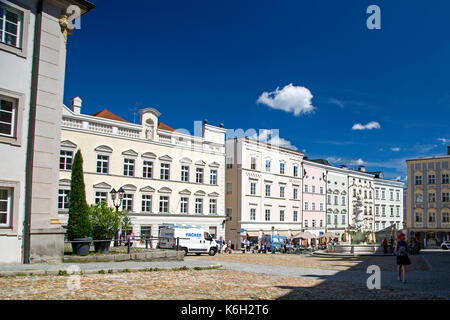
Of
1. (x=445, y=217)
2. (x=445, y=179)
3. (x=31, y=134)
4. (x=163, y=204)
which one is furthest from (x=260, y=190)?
(x=31, y=134)

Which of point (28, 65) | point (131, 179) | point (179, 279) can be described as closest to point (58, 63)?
point (28, 65)

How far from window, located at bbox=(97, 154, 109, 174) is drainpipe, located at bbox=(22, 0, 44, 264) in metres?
21.9

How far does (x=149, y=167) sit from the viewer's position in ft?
138

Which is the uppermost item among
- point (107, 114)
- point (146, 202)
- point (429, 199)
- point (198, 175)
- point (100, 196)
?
point (107, 114)

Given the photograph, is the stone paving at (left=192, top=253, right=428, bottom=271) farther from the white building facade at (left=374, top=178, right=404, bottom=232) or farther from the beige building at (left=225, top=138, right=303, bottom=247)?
the white building facade at (left=374, top=178, right=404, bottom=232)

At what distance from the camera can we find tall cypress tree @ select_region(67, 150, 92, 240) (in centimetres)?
1864

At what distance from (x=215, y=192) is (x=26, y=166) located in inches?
1280

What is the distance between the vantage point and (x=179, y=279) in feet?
46.3

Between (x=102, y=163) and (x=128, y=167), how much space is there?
267 cm

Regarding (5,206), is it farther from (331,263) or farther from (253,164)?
(253,164)

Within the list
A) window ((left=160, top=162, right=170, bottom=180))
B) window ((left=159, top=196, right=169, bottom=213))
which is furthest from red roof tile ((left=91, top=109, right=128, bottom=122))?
window ((left=159, top=196, right=169, bottom=213))

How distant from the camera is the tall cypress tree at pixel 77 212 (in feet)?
61.2

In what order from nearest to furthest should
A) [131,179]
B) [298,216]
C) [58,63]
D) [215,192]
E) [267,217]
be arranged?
[58,63]
[131,179]
[215,192]
[267,217]
[298,216]
